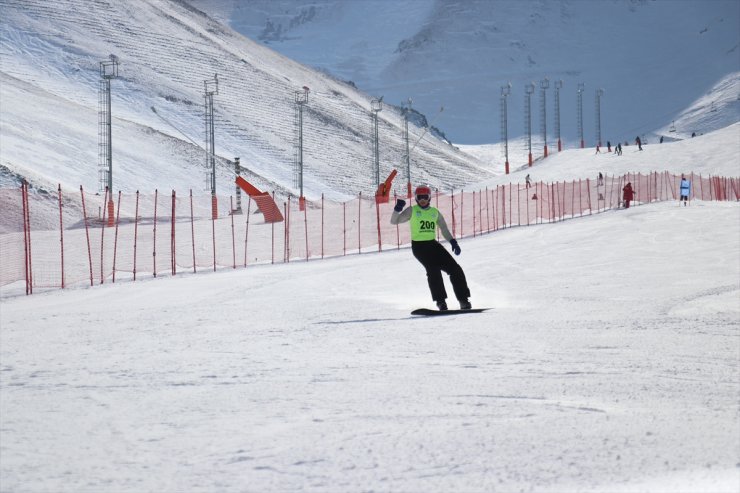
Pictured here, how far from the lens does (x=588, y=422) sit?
6664 mm

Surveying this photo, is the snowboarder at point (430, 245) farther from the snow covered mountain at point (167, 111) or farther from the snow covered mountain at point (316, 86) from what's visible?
the snow covered mountain at point (167, 111)

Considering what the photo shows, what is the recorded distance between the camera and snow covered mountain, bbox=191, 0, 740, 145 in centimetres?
15750

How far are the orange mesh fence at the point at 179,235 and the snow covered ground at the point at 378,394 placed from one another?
8.89 m

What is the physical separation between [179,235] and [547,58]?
148776mm

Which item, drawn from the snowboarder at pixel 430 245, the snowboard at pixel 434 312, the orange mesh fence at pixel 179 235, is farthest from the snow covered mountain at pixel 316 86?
the snowboard at pixel 434 312

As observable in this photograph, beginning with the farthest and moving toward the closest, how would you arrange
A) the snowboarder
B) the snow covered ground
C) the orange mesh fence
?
the orange mesh fence < the snowboarder < the snow covered ground

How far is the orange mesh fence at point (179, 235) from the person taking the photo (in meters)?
24.8

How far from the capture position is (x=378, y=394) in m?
7.70

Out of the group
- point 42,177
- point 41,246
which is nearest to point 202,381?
point 41,246

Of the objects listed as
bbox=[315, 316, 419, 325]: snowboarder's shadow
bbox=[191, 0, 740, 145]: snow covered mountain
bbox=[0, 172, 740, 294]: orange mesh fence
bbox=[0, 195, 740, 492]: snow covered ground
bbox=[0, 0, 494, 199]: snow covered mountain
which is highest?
bbox=[191, 0, 740, 145]: snow covered mountain

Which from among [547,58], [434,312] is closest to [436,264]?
[434,312]

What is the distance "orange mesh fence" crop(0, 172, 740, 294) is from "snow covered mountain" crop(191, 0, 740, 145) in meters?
99.8

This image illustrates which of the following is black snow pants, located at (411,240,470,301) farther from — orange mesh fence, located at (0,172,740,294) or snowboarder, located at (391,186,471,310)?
orange mesh fence, located at (0,172,740,294)

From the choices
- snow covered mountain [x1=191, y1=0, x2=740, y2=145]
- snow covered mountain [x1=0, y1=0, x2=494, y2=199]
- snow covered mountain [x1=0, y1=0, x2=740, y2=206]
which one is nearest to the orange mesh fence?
snow covered mountain [x1=0, y1=0, x2=740, y2=206]
